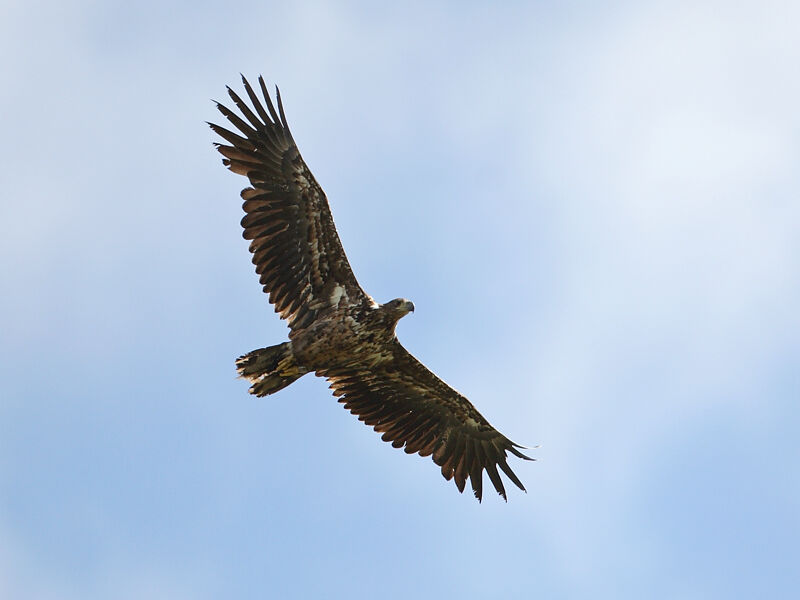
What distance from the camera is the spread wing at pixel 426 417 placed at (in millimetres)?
17938

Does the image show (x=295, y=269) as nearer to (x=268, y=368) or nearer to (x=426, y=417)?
(x=268, y=368)

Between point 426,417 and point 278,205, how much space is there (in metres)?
4.08

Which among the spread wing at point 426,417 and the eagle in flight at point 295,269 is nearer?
the eagle in flight at point 295,269

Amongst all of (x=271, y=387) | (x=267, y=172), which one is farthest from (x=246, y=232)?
(x=271, y=387)

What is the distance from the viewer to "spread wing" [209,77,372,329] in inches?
652

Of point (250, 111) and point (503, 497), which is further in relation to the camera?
point (503, 497)

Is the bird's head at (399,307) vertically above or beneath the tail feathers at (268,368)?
above

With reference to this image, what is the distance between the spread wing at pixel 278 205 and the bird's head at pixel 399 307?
0.29 metres

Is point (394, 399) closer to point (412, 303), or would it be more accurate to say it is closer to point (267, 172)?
point (412, 303)

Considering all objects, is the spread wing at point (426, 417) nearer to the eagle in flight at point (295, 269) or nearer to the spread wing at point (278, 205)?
the eagle in flight at point (295, 269)

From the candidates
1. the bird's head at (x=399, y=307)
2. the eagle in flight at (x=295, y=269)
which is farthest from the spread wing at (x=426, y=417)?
the bird's head at (x=399, y=307)

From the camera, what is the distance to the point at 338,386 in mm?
18062

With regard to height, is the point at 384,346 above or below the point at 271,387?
above

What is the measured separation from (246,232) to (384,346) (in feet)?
8.21
